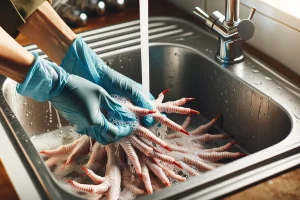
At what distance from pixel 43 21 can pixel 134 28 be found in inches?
14.5

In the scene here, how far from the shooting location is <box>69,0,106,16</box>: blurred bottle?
1427 mm

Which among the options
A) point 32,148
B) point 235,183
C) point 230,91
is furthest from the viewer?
point 230,91

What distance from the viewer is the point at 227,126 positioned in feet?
3.80

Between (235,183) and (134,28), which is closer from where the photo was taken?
(235,183)

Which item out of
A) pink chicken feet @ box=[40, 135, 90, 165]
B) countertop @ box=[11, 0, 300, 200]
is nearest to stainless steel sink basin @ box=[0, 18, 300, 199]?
countertop @ box=[11, 0, 300, 200]

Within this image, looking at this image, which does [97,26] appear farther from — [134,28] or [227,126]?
[227,126]

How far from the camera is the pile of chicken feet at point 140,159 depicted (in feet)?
3.02

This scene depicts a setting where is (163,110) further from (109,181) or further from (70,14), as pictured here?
(70,14)

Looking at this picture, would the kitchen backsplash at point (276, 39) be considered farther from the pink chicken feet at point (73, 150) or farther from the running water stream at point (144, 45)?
the pink chicken feet at point (73, 150)

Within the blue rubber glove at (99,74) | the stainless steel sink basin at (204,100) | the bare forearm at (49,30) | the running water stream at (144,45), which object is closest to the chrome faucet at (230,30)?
the stainless steel sink basin at (204,100)

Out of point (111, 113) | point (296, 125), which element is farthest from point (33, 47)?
point (296, 125)

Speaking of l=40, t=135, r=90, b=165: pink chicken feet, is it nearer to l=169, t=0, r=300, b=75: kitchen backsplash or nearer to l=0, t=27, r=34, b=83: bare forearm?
l=0, t=27, r=34, b=83: bare forearm

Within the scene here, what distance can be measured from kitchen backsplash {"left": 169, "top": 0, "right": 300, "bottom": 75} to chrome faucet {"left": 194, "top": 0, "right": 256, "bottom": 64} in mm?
70

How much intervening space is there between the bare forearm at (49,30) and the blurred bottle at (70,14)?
31 cm
